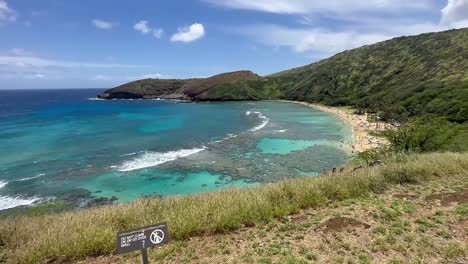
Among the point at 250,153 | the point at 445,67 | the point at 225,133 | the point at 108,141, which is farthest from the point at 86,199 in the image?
the point at 445,67

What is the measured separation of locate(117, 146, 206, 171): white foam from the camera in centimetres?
4047

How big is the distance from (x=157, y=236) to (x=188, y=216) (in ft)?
10.4

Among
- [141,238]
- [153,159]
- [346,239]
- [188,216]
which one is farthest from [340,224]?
[153,159]

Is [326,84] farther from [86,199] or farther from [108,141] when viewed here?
[86,199]

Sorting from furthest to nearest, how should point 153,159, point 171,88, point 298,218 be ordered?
point 171,88 < point 153,159 < point 298,218

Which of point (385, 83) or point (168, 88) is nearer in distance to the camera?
point (385, 83)

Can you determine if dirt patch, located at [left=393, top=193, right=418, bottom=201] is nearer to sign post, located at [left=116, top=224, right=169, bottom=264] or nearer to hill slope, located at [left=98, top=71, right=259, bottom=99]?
sign post, located at [left=116, top=224, right=169, bottom=264]

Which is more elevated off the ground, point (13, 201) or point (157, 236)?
point (157, 236)

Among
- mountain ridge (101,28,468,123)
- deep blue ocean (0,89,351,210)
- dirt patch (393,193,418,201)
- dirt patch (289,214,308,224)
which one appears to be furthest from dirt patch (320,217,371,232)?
mountain ridge (101,28,468,123)

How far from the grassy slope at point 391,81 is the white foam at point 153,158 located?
49843mm

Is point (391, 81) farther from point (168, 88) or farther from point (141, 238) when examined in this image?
point (141, 238)

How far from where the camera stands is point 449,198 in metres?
9.92

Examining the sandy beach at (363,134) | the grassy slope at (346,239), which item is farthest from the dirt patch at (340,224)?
the sandy beach at (363,134)

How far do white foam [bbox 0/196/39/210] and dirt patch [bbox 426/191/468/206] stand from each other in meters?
30.3
